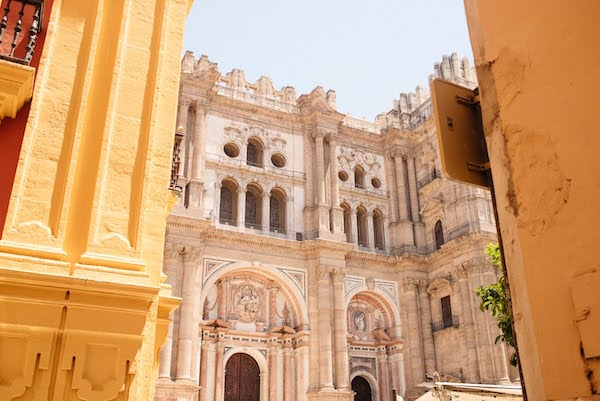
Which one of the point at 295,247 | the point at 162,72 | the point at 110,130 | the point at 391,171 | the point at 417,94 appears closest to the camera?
the point at 110,130

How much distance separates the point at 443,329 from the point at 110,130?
809 inches

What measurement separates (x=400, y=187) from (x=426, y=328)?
684 centimetres

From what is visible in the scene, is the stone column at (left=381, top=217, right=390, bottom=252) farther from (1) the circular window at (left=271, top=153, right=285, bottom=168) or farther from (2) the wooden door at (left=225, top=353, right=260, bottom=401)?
(2) the wooden door at (left=225, top=353, right=260, bottom=401)

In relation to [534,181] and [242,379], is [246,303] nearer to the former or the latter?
[242,379]

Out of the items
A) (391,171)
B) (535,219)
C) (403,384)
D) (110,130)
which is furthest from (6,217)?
(391,171)

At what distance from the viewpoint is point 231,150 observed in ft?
77.4

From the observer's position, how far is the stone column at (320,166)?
23.6 meters

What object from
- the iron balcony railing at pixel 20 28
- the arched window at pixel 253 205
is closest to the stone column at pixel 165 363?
the arched window at pixel 253 205

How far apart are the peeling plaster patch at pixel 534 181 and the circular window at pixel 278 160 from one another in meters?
21.8

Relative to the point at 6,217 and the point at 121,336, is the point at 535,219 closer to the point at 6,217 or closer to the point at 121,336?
the point at 121,336

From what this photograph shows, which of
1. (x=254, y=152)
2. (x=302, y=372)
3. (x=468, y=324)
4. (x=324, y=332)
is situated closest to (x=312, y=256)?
(x=324, y=332)

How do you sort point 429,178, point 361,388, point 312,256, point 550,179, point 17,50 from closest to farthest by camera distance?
point 550,179 → point 17,50 → point 312,256 → point 361,388 → point 429,178

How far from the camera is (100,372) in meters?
4.03

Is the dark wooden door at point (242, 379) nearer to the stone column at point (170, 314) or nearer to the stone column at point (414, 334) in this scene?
the stone column at point (170, 314)
